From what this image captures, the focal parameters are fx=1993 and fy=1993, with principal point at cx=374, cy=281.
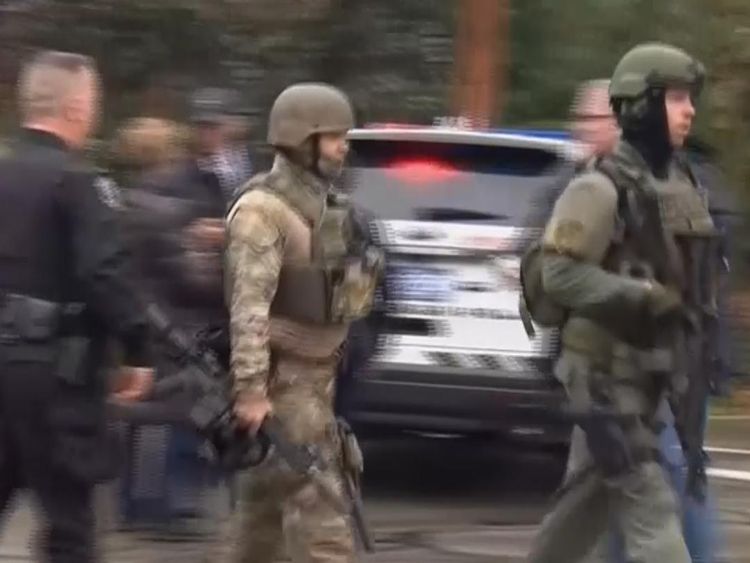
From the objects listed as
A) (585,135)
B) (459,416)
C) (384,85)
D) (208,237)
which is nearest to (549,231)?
(585,135)

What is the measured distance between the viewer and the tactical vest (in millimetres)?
5781

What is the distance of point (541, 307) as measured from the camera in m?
5.92

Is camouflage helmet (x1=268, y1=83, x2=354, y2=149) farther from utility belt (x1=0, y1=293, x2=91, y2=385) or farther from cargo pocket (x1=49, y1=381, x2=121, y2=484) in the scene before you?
cargo pocket (x1=49, y1=381, x2=121, y2=484)

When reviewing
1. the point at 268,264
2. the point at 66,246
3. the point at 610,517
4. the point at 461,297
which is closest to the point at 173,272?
the point at 461,297

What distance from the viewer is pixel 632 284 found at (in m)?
5.68

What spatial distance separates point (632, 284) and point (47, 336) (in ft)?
5.42

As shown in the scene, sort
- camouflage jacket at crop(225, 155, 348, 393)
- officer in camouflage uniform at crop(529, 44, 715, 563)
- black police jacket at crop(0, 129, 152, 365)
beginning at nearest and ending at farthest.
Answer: black police jacket at crop(0, 129, 152, 365)
camouflage jacket at crop(225, 155, 348, 393)
officer in camouflage uniform at crop(529, 44, 715, 563)

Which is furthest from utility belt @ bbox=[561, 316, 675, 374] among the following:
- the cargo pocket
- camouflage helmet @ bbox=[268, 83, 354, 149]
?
the cargo pocket

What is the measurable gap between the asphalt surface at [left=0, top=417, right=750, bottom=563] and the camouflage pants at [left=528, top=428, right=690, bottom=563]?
4.65 ft

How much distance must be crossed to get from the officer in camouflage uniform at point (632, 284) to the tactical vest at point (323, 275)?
559 mm

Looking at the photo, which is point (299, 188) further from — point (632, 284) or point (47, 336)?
point (632, 284)

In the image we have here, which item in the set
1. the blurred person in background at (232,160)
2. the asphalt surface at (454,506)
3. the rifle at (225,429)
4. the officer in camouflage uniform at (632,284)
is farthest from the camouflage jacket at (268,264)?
the blurred person in background at (232,160)

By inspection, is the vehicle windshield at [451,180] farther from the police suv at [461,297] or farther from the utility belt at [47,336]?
the utility belt at [47,336]

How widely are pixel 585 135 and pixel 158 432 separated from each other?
7.47 feet
